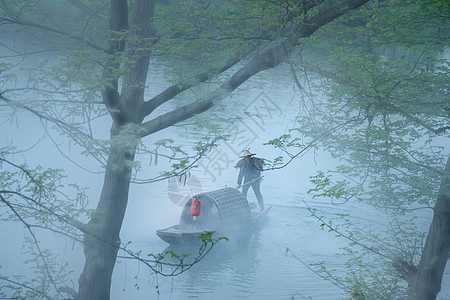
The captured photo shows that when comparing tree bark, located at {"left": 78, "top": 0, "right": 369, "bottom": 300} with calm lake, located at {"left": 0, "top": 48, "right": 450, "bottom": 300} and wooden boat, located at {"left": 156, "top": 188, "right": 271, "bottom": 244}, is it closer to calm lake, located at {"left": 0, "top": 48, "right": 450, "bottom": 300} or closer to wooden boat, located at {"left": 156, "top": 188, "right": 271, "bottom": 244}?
calm lake, located at {"left": 0, "top": 48, "right": 450, "bottom": 300}

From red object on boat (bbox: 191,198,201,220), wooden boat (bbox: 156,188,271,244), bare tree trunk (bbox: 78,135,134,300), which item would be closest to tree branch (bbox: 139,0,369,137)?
bare tree trunk (bbox: 78,135,134,300)

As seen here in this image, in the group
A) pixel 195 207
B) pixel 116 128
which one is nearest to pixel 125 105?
pixel 116 128

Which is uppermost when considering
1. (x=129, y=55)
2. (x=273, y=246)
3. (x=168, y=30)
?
(x=168, y=30)

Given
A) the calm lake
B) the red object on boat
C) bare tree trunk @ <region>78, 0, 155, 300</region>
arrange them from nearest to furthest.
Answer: bare tree trunk @ <region>78, 0, 155, 300</region>
the calm lake
the red object on boat

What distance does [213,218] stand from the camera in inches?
437

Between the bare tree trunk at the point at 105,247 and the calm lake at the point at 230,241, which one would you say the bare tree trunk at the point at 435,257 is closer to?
the calm lake at the point at 230,241

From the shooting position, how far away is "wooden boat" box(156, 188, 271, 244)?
10.4m

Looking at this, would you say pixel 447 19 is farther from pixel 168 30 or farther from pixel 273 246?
pixel 273 246

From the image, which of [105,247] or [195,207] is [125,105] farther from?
[195,207]

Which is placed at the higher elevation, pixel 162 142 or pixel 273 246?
pixel 162 142

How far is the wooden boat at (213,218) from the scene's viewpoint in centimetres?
1036

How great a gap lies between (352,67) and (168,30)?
303 cm

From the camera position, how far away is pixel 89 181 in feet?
54.2

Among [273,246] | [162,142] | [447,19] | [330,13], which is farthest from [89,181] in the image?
[447,19]
